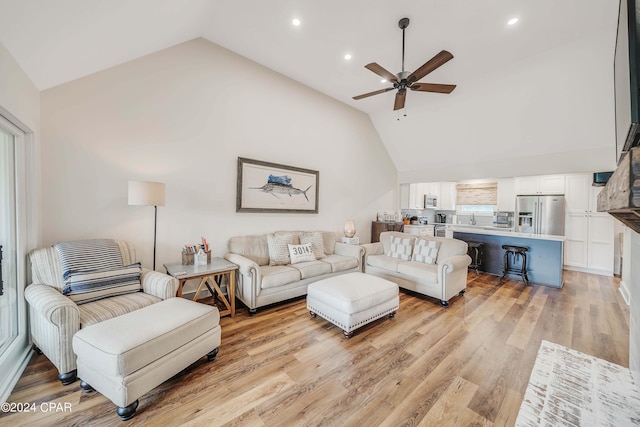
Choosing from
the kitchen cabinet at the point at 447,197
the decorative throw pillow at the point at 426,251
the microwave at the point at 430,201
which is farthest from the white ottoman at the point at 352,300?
the kitchen cabinet at the point at 447,197

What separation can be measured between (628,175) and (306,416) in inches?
72.6

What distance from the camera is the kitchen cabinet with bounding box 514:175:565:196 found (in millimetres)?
5109

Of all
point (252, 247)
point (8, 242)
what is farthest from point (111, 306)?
point (252, 247)

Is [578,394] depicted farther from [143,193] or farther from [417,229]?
[417,229]

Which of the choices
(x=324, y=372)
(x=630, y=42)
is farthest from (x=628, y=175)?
(x=324, y=372)

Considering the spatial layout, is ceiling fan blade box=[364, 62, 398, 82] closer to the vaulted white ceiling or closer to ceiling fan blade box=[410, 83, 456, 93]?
ceiling fan blade box=[410, 83, 456, 93]

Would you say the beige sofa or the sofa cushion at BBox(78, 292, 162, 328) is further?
the beige sofa

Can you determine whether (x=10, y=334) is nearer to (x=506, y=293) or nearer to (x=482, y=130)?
(x=506, y=293)

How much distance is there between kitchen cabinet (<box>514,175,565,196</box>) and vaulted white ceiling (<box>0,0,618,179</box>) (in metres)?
1.34

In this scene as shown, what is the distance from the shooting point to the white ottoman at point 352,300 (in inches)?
93.4

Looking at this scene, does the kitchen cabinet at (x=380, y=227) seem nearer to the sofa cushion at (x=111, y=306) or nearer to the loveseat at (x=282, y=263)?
the loveseat at (x=282, y=263)

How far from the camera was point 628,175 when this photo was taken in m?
0.70

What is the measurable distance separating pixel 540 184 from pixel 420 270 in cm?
418

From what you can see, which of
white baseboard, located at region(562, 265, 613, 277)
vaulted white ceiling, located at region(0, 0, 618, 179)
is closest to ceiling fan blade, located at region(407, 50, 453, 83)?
vaulted white ceiling, located at region(0, 0, 618, 179)
